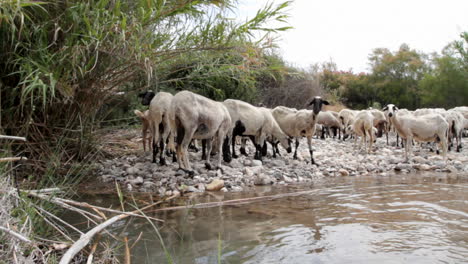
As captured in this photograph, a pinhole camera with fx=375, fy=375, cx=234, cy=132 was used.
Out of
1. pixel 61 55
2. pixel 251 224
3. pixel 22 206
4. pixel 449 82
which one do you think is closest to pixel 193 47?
pixel 61 55

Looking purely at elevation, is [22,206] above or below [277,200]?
above

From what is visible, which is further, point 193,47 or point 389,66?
point 389,66

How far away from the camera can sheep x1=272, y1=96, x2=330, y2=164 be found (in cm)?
1096

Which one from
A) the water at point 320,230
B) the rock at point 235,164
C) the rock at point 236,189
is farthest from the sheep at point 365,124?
the rock at point 236,189

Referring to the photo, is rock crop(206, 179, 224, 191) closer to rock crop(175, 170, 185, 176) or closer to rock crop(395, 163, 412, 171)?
rock crop(175, 170, 185, 176)

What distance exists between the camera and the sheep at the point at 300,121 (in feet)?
36.0

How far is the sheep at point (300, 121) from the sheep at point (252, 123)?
0.69m

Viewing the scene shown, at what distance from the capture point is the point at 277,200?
251 inches

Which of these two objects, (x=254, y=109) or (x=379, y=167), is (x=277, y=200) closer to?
(x=254, y=109)

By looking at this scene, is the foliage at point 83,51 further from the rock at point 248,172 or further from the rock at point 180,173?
the rock at point 248,172

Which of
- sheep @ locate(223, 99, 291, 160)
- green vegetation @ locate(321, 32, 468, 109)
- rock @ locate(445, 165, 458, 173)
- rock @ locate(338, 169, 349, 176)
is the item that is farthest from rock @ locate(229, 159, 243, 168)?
green vegetation @ locate(321, 32, 468, 109)

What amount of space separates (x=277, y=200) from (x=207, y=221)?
5.80ft

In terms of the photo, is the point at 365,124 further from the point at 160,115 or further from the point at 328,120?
the point at 160,115

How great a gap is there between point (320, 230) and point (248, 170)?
4.32 meters
